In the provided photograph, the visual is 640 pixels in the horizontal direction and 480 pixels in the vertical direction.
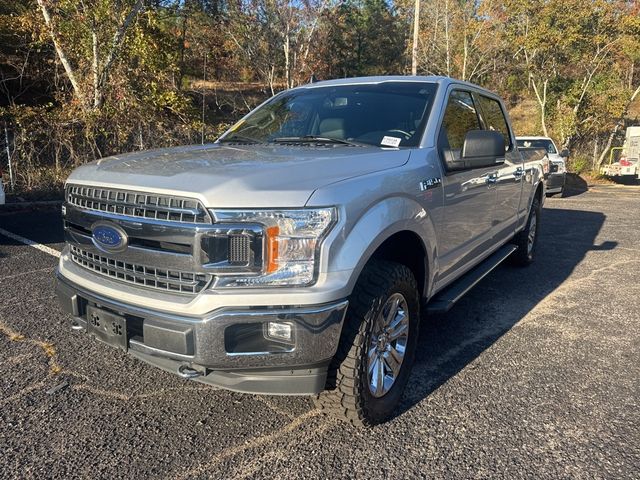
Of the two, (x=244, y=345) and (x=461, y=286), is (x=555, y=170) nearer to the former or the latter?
(x=461, y=286)

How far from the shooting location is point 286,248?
215 centimetres

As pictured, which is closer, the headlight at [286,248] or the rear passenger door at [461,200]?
the headlight at [286,248]

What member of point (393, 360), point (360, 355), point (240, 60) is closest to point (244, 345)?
point (360, 355)

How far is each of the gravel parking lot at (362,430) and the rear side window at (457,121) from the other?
146 cm

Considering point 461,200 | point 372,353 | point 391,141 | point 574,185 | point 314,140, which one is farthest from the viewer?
point 574,185

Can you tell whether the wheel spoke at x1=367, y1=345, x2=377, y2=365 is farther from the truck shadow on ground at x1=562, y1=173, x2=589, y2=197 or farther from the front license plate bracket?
the truck shadow on ground at x1=562, y1=173, x2=589, y2=197

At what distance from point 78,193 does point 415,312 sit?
1.96 m

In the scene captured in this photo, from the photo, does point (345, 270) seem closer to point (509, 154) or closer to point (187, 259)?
point (187, 259)

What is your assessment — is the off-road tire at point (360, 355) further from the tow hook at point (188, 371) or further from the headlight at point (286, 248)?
the tow hook at point (188, 371)

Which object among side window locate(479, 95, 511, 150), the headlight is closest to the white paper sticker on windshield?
the headlight

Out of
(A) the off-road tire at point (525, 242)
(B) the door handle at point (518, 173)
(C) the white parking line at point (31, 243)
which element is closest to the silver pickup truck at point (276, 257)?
(B) the door handle at point (518, 173)

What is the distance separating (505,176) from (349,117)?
1.74 metres

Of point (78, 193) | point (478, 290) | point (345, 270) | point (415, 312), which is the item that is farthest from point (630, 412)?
point (78, 193)

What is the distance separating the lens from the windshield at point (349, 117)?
3336 millimetres
